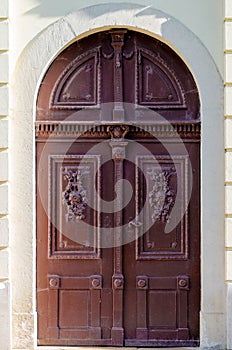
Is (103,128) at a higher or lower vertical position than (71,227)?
higher

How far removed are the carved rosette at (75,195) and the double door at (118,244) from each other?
1 cm

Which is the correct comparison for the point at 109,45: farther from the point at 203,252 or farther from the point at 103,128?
the point at 203,252

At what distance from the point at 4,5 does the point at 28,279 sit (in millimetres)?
3039

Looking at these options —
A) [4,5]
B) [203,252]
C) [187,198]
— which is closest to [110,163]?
[187,198]

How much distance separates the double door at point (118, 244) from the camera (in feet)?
26.2

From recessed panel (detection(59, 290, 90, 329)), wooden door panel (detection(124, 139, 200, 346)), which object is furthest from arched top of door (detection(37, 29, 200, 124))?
recessed panel (detection(59, 290, 90, 329))

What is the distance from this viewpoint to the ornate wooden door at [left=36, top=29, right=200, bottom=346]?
7.97 meters

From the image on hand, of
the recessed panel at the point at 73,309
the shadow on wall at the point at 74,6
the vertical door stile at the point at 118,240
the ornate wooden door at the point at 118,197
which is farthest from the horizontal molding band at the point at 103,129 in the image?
the recessed panel at the point at 73,309

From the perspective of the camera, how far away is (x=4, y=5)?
304 inches

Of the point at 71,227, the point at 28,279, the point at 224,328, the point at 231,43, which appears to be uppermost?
the point at 231,43

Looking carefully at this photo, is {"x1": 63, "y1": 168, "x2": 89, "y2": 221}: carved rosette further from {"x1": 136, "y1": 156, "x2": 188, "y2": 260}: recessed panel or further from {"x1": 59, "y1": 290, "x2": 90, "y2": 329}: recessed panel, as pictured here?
{"x1": 59, "y1": 290, "x2": 90, "y2": 329}: recessed panel

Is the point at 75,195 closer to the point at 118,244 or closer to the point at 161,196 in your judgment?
the point at 118,244

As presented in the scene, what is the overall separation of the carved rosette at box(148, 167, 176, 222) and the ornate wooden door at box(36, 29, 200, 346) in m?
0.01

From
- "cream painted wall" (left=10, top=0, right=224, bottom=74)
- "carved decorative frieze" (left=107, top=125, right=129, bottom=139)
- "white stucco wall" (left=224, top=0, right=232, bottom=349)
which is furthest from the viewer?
"carved decorative frieze" (left=107, top=125, right=129, bottom=139)
